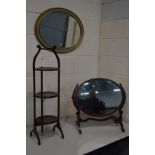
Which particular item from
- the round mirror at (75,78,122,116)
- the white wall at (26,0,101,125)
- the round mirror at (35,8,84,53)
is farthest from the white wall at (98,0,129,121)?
the round mirror at (35,8,84,53)

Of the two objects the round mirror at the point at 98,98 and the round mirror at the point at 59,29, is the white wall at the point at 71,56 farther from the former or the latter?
the round mirror at the point at 98,98

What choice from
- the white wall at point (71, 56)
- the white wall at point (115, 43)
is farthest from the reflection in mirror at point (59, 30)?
the white wall at point (115, 43)

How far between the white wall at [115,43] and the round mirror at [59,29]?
48cm

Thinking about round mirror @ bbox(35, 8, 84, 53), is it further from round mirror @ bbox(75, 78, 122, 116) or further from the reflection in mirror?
round mirror @ bbox(75, 78, 122, 116)

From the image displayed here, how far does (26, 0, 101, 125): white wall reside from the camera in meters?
2.74

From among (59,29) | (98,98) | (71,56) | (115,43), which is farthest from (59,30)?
(98,98)

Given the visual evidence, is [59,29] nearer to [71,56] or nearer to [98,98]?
[71,56]

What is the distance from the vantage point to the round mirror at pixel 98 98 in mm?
2762

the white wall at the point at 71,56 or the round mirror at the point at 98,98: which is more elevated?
the white wall at the point at 71,56

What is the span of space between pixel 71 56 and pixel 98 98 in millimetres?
809

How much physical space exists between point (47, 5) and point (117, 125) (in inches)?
78.5

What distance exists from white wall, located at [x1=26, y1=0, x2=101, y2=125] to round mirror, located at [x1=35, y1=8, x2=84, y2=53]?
80 millimetres
